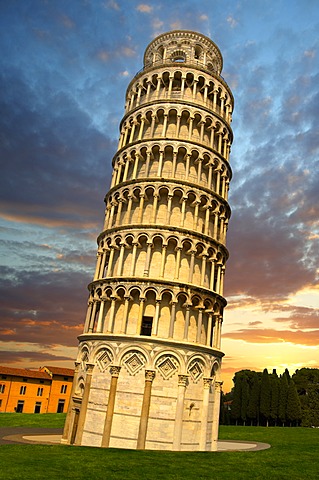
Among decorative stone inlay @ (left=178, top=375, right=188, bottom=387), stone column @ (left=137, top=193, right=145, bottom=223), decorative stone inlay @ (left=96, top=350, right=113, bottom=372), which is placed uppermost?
stone column @ (left=137, top=193, right=145, bottom=223)

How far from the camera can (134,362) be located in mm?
28172

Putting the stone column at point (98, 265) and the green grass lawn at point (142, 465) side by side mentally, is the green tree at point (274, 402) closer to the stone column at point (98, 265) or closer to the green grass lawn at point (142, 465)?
the green grass lawn at point (142, 465)

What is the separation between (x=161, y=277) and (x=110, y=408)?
33.0 ft

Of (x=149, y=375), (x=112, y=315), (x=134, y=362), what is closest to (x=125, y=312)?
(x=112, y=315)

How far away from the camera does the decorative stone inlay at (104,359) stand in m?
28.9

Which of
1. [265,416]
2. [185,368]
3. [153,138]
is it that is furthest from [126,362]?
[265,416]

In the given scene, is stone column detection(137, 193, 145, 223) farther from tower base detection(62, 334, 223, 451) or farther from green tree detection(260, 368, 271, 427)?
green tree detection(260, 368, 271, 427)

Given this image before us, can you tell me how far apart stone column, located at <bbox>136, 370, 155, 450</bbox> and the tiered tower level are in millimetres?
70

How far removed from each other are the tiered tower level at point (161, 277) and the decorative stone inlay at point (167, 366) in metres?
0.07

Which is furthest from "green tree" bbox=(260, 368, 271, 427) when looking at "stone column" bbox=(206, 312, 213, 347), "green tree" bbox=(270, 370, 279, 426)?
"stone column" bbox=(206, 312, 213, 347)

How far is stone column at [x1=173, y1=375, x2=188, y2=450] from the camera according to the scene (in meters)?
26.7

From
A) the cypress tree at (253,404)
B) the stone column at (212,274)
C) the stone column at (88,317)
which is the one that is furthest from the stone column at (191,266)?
the cypress tree at (253,404)

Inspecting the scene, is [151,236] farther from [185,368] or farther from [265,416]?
[265,416]

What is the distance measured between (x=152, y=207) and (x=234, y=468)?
66.4 feet
